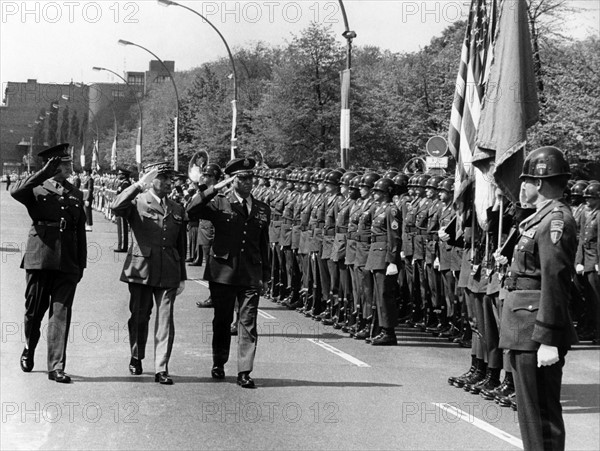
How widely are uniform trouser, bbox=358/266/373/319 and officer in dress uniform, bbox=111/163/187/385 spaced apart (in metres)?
4.11

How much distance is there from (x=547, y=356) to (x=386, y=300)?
7262 millimetres

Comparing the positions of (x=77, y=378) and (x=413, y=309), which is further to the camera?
(x=413, y=309)

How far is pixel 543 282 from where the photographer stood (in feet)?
21.0

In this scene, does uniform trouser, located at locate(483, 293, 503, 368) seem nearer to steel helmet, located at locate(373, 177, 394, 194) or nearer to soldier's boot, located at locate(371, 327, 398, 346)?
soldier's boot, located at locate(371, 327, 398, 346)

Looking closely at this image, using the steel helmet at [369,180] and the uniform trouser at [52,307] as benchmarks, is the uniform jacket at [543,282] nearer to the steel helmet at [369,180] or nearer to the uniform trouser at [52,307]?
the uniform trouser at [52,307]

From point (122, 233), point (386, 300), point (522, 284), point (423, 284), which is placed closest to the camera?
point (522, 284)

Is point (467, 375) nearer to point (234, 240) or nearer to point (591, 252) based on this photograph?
point (234, 240)

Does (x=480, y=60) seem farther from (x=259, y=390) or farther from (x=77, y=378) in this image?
(x=77, y=378)

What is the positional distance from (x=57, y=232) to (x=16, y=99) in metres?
162

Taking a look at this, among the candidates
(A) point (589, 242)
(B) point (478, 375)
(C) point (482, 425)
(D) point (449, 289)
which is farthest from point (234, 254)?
(A) point (589, 242)

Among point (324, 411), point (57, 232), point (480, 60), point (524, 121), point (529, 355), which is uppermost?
point (480, 60)

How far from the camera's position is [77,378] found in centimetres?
1009

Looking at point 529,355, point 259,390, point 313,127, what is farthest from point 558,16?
point 529,355

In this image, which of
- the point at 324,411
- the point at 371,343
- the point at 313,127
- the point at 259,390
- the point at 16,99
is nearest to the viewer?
the point at 324,411
